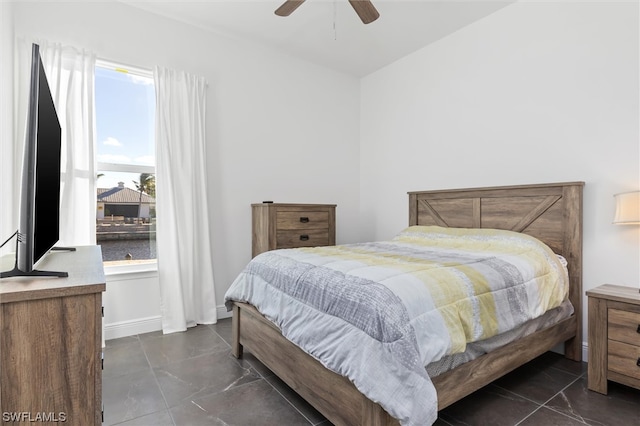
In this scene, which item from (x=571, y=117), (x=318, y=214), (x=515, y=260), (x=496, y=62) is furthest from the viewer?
(x=318, y=214)

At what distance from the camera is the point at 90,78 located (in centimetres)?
278

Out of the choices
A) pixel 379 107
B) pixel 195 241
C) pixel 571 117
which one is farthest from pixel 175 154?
pixel 571 117

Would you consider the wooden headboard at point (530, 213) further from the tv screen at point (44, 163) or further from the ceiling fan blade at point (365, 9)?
the tv screen at point (44, 163)

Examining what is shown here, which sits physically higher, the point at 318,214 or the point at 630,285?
the point at 318,214

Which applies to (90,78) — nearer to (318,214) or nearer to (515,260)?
(318,214)

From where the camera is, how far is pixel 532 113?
2.83 metres

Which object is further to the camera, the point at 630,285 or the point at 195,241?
the point at 195,241

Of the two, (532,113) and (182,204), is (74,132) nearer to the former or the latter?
(182,204)

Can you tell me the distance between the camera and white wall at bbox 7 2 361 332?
113 inches

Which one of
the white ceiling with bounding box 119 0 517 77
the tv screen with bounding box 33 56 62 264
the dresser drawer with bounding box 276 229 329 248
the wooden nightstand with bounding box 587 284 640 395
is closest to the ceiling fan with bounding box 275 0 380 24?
the white ceiling with bounding box 119 0 517 77

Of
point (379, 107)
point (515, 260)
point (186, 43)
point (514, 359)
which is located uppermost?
point (186, 43)

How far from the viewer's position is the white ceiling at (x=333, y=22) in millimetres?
2961

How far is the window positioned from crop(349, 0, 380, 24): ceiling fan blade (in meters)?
1.98

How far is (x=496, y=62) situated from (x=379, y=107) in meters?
1.48
